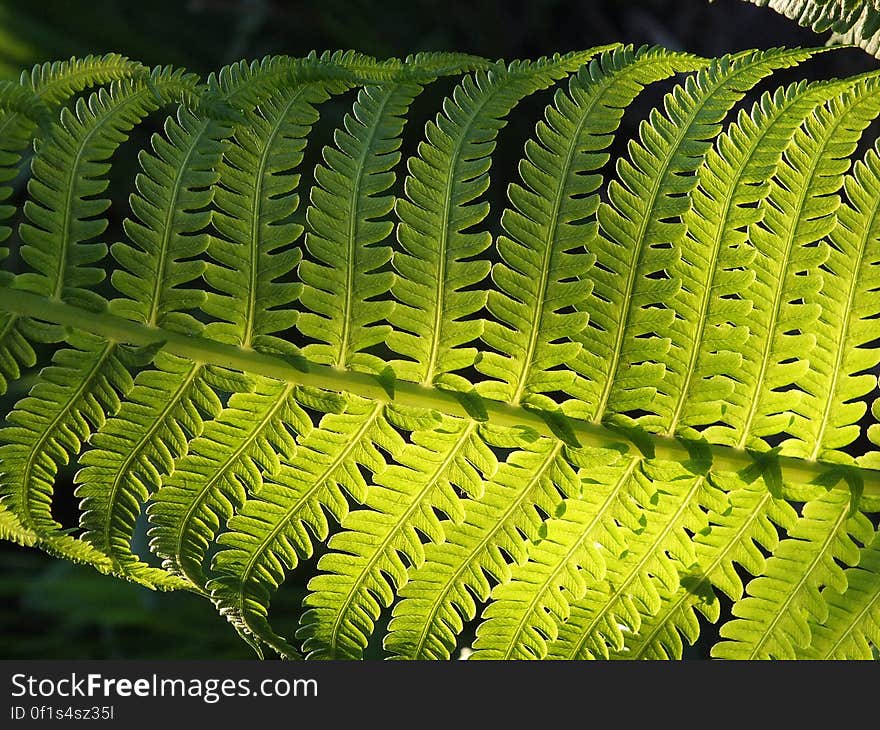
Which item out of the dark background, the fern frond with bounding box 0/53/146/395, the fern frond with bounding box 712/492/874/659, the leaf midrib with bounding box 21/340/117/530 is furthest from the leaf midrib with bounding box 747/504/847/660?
the dark background

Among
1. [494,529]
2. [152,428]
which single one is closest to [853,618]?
[494,529]

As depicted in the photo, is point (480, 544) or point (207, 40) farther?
point (207, 40)

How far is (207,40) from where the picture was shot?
3096 millimetres

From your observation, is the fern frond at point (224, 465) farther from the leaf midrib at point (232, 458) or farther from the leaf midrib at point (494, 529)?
the leaf midrib at point (494, 529)

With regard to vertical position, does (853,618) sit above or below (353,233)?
below

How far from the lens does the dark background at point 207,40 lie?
255 cm

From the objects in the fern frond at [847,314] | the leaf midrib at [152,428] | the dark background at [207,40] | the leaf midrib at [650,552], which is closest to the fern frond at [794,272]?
the fern frond at [847,314]

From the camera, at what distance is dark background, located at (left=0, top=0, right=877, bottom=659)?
2.55 meters

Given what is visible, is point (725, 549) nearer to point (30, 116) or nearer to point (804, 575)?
point (804, 575)

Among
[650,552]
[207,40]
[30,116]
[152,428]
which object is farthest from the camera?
[207,40]

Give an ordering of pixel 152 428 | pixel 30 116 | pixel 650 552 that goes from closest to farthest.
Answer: pixel 30 116 < pixel 152 428 < pixel 650 552

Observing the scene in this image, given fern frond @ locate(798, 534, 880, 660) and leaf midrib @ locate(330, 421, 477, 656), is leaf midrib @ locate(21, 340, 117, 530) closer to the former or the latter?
leaf midrib @ locate(330, 421, 477, 656)

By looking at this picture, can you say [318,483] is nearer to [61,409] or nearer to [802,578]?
[61,409]

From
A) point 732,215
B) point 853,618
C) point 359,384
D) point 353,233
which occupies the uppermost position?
point 732,215
